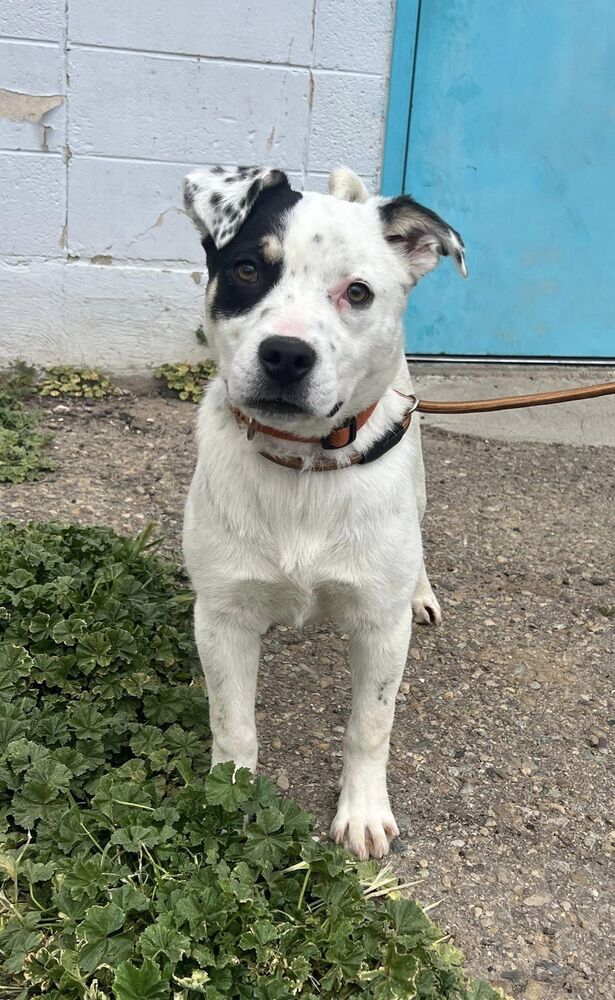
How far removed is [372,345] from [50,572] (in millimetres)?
1450

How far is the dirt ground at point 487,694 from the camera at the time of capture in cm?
222

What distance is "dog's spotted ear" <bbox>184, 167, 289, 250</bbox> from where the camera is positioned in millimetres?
2119

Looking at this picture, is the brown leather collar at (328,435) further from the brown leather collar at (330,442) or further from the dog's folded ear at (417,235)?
the dog's folded ear at (417,235)

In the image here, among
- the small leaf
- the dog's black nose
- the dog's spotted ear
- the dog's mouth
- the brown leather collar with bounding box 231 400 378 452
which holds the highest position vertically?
the dog's spotted ear

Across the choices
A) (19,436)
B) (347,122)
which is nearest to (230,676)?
(19,436)

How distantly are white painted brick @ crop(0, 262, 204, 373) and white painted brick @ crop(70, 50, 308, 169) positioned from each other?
65 centimetres

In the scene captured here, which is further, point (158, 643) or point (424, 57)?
point (424, 57)

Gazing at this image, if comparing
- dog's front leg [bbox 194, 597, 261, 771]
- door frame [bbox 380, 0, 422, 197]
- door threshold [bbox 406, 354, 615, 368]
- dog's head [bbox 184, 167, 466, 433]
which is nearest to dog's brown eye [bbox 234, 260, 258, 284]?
dog's head [bbox 184, 167, 466, 433]

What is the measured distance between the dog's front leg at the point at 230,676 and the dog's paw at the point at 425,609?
112 centimetres

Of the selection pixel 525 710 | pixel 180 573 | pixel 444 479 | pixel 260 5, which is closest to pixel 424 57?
pixel 260 5

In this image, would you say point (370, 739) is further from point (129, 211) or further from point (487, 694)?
point (129, 211)

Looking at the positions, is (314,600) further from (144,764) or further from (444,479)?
(444,479)

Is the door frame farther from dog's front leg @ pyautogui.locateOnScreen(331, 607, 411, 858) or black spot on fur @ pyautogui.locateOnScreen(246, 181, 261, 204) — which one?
dog's front leg @ pyautogui.locateOnScreen(331, 607, 411, 858)

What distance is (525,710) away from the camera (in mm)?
2938
